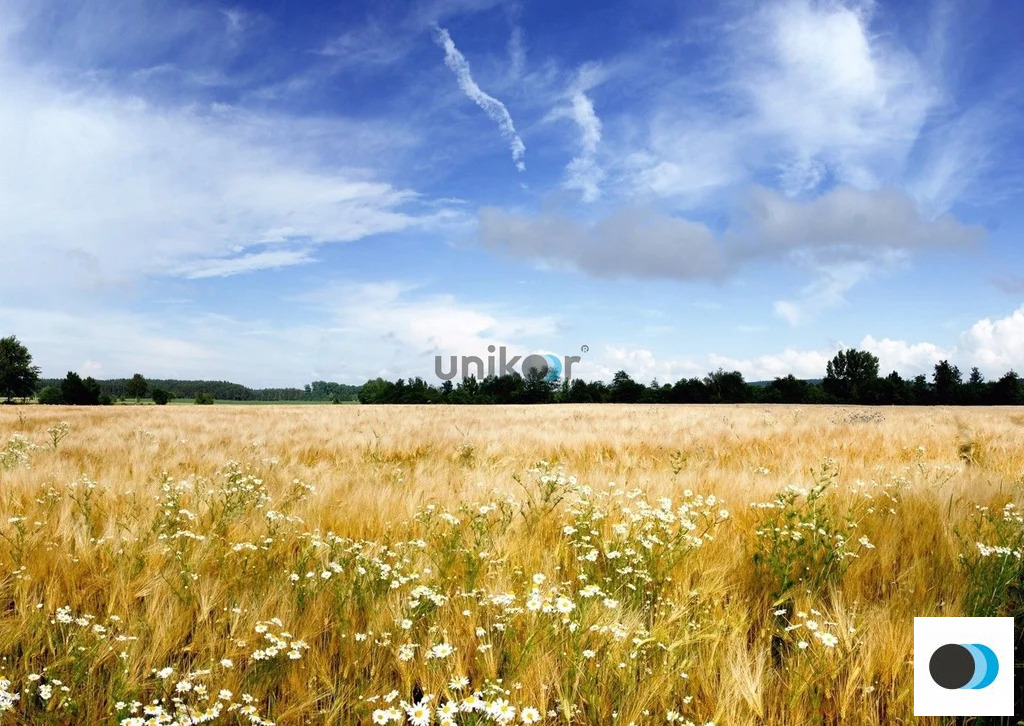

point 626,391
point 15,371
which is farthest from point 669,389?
point 15,371

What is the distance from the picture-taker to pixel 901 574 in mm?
3318

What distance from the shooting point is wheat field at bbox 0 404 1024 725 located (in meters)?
2.21

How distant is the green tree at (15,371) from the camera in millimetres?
92250

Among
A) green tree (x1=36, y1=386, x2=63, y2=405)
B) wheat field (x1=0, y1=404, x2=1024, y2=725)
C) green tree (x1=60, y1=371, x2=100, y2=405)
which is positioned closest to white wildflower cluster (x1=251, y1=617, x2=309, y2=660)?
wheat field (x1=0, y1=404, x2=1024, y2=725)

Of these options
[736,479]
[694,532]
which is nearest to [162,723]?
[694,532]

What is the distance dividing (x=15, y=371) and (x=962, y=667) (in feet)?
419

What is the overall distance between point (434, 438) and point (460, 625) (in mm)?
7965

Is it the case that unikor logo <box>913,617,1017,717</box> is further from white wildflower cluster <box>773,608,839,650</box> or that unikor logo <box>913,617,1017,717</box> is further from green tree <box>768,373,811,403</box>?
green tree <box>768,373,811,403</box>

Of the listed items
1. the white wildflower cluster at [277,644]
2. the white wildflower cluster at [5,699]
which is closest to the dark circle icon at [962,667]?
the white wildflower cluster at [277,644]

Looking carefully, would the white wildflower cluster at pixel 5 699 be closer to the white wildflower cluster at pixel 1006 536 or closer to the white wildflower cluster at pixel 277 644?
the white wildflower cluster at pixel 277 644

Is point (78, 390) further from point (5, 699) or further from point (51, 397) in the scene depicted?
point (5, 699)

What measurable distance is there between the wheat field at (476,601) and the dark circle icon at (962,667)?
0.12 meters

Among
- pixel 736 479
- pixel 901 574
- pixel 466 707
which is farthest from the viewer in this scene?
pixel 736 479

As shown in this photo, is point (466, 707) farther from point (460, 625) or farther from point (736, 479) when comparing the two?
point (736, 479)
